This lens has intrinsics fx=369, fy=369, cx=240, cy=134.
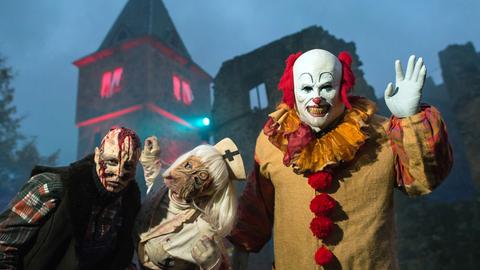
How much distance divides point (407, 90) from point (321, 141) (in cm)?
58

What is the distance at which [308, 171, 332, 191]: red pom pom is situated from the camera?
87.6 inches

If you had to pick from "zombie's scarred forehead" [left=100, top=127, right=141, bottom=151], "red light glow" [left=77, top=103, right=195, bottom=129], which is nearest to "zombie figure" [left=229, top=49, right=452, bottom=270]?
"zombie's scarred forehead" [left=100, top=127, right=141, bottom=151]

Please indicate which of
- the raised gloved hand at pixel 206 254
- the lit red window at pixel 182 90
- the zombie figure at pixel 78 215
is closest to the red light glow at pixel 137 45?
the lit red window at pixel 182 90

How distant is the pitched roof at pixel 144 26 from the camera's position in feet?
84.4

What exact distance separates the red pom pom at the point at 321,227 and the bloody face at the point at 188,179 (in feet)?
2.29

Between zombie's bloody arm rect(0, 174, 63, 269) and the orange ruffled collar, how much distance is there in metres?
1.39

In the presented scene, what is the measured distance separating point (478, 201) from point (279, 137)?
1040cm

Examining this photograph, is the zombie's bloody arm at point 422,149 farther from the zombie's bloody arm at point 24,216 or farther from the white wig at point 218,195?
the zombie's bloody arm at point 24,216

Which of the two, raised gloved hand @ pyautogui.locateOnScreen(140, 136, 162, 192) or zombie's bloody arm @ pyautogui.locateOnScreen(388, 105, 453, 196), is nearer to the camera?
zombie's bloody arm @ pyautogui.locateOnScreen(388, 105, 453, 196)

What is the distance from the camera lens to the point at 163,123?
23484 millimetres

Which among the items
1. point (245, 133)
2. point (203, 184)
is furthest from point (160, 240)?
point (245, 133)

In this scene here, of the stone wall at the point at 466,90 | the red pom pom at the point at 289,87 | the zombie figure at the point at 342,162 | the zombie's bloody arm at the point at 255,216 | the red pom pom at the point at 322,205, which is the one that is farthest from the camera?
the stone wall at the point at 466,90

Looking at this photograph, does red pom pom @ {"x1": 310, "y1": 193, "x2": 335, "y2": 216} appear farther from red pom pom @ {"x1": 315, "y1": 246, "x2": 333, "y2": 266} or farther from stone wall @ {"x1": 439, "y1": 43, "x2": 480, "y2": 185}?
stone wall @ {"x1": 439, "y1": 43, "x2": 480, "y2": 185}

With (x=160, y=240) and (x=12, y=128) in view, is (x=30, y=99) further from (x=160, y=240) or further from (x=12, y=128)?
(x=160, y=240)
